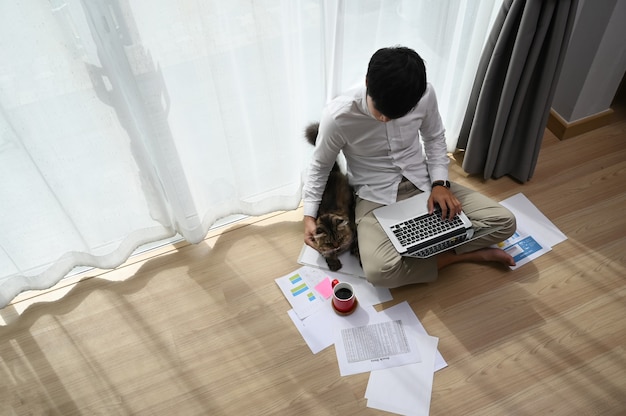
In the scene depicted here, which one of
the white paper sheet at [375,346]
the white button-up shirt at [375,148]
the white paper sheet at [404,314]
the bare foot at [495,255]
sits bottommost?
the white paper sheet at [375,346]

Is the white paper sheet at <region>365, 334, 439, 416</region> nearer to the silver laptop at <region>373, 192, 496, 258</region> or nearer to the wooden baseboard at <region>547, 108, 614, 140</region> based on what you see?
the silver laptop at <region>373, 192, 496, 258</region>

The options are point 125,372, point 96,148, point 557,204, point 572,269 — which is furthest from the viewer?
point 557,204

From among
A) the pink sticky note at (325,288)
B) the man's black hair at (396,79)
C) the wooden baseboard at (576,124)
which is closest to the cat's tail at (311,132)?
the man's black hair at (396,79)

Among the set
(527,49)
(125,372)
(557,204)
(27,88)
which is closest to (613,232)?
(557,204)

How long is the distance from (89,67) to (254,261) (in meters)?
0.96

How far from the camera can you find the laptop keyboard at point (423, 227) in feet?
5.64

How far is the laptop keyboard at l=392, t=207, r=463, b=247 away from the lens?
172 centimetres

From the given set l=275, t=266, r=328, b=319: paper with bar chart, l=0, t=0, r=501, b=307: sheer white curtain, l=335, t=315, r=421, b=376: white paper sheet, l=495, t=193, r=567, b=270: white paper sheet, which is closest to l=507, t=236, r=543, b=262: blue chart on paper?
l=495, t=193, r=567, b=270: white paper sheet

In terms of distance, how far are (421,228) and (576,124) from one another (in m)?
1.15

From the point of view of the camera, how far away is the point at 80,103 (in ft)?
4.71

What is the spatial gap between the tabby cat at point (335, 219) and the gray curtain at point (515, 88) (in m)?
0.65

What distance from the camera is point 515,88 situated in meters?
1.88

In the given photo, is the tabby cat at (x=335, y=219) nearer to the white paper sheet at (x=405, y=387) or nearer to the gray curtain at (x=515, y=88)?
the white paper sheet at (x=405, y=387)

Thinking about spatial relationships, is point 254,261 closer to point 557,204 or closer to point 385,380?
point 385,380
